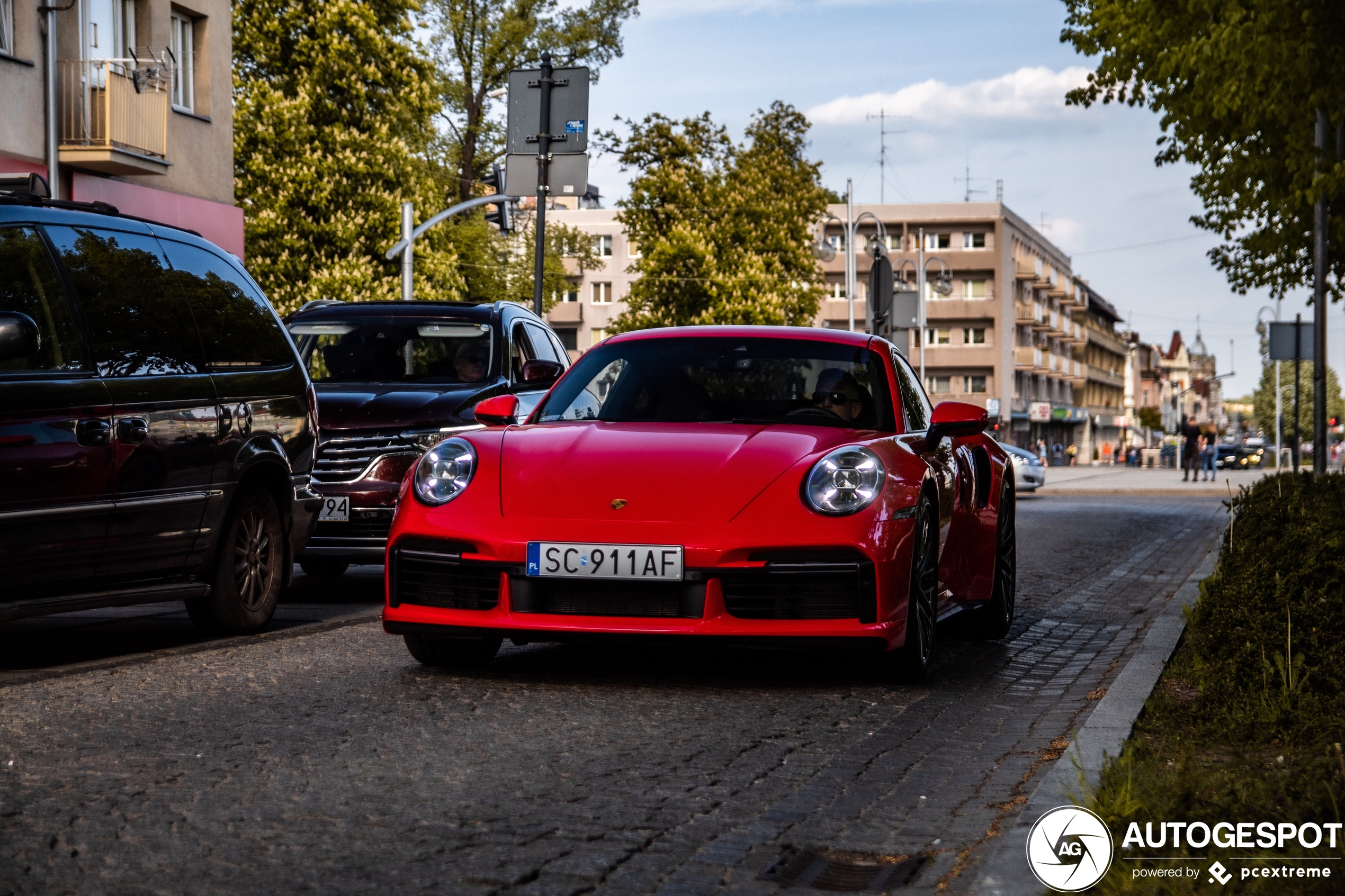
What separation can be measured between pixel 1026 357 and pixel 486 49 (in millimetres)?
59893

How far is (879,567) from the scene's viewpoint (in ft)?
19.3

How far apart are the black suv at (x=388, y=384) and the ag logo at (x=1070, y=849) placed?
5.63 meters

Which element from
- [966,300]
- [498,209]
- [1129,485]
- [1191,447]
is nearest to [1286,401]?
[966,300]

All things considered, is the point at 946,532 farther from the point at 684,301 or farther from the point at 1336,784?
the point at 684,301

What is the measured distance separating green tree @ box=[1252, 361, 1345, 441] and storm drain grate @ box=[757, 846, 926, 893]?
408 ft

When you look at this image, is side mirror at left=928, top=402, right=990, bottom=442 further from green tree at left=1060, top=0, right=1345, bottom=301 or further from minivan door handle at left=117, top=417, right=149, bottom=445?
green tree at left=1060, top=0, right=1345, bottom=301

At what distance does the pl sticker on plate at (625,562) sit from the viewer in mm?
5770

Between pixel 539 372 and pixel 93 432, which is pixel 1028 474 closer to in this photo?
pixel 539 372

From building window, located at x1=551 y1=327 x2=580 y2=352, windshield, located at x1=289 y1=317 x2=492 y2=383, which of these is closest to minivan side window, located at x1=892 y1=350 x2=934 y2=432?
windshield, located at x1=289 y1=317 x2=492 y2=383

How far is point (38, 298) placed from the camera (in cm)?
641

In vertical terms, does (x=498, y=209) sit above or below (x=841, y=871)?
above

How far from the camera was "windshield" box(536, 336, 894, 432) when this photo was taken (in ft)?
23.0

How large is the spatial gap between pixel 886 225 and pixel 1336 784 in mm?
95049

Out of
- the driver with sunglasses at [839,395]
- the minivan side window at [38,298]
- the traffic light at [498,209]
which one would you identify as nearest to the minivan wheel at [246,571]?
the minivan side window at [38,298]
